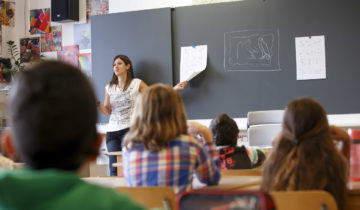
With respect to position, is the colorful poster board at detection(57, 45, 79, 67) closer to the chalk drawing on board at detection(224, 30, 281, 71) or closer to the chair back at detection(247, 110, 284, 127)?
the chalk drawing on board at detection(224, 30, 281, 71)

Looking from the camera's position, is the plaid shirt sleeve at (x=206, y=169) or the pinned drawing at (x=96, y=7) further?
the pinned drawing at (x=96, y=7)

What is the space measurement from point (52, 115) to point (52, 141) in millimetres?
42

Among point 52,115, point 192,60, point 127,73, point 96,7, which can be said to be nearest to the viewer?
point 52,115

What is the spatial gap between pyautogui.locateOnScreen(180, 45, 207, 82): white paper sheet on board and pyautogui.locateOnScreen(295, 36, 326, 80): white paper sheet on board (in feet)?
3.55

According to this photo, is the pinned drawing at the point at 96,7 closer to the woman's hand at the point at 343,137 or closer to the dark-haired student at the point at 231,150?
the dark-haired student at the point at 231,150

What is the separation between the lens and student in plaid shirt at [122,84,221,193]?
1.89 meters

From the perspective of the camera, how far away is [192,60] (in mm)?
5223

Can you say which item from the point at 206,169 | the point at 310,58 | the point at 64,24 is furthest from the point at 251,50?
the point at 206,169

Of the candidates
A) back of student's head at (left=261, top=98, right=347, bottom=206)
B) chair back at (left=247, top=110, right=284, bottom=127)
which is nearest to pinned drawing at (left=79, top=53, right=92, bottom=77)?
chair back at (left=247, top=110, right=284, bottom=127)

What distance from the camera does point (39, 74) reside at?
2.34 ft

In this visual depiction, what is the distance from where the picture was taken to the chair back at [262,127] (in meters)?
3.90

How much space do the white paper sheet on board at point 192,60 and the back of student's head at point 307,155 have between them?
3.39 m

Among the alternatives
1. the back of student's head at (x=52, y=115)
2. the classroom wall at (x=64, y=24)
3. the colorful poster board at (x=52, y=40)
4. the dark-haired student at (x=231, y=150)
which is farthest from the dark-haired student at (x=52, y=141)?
the colorful poster board at (x=52, y=40)

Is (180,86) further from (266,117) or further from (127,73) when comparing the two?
(266,117)
